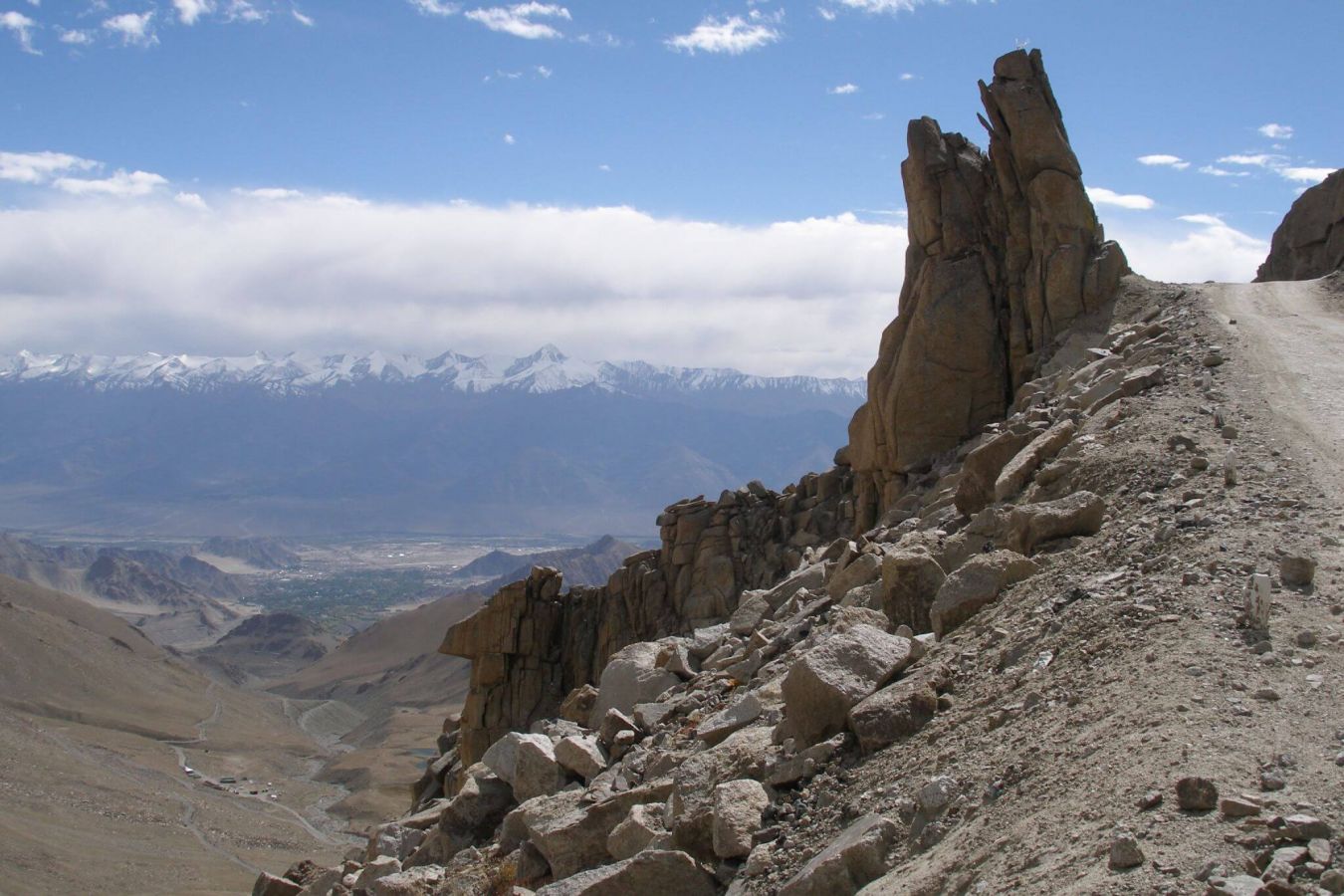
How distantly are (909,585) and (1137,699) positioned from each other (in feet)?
19.6

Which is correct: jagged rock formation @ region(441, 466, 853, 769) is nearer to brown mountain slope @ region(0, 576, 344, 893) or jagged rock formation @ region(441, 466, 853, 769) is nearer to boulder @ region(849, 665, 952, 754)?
brown mountain slope @ region(0, 576, 344, 893)

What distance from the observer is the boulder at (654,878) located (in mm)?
10633

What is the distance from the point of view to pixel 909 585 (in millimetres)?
15625

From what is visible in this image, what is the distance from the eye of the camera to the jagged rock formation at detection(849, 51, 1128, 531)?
34.8 meters

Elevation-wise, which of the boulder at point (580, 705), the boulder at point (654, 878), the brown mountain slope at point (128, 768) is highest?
the boulder at point (654, 878)

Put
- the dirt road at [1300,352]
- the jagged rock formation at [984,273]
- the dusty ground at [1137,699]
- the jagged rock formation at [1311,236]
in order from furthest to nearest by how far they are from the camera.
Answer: the jagged rock formation at [1311,236] < the jagged rock formation at [984,273] < the dirt road at [1300,352] < the dusty ground at [1137,699]

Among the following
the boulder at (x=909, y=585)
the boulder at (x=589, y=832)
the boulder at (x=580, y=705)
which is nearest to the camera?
the boulder at (x=589, y=832)

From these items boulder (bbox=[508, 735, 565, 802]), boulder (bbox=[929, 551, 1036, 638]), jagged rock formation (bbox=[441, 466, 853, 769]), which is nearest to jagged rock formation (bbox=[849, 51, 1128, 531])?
jagged rock formation (bbox=[441, 466, 853, 769])

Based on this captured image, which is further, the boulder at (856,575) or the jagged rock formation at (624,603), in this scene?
the jagged rock formation at (624,603)

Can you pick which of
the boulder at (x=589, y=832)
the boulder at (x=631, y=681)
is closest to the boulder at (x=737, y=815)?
the boulder at (x=589, y=832)

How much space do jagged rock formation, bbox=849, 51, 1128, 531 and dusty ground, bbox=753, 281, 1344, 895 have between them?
17924mm

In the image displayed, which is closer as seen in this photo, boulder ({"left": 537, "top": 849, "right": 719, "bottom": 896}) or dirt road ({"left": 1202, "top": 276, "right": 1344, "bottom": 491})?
boulder ({"left": 537, "top": 849, "right": 719, "bottom": 896})

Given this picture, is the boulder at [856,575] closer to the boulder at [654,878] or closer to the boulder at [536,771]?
the boulder at [536,771]

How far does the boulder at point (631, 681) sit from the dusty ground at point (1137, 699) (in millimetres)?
6820
